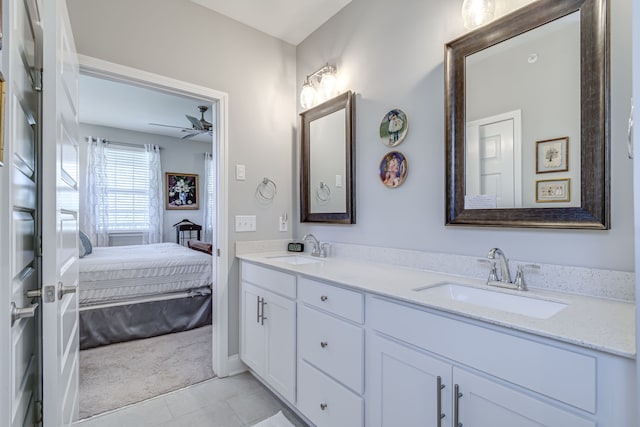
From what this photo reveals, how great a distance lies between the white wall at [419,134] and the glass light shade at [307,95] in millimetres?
215

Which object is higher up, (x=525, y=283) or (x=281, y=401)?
(x=525, y=283)

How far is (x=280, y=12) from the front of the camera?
7.76 ft

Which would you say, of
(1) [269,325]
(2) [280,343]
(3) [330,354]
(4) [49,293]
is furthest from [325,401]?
(4) [49,293]

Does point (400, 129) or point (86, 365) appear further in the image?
point (86, 365)

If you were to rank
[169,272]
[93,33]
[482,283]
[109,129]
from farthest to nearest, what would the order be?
[109,129] < [169,272] < [93,33] < [482,283]

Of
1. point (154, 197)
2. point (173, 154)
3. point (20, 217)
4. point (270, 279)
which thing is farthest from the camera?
point (173, 154)

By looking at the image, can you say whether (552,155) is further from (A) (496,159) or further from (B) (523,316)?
(B) (523,316)

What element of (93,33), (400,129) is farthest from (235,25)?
Answer: (400,129)

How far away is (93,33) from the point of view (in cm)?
189

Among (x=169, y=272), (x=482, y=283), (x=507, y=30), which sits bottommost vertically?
(x=169, y=272)

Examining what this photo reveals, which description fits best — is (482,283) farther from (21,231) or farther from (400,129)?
(21,231)

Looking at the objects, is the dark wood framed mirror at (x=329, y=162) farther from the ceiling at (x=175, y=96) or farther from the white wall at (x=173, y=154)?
the white wall at (x=173, y=154)

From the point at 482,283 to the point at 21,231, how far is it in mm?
1709

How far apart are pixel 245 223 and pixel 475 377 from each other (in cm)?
188
